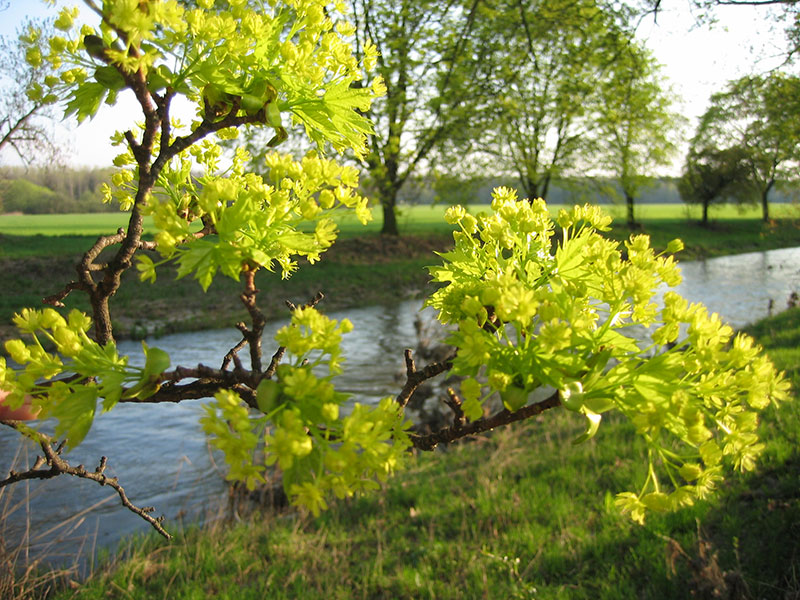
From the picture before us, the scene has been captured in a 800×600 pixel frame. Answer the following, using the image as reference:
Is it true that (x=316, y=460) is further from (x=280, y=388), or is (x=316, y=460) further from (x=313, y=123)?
(x=313, y=123)

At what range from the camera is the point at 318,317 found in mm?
Result: 772

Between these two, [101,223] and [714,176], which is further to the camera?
[714,176]

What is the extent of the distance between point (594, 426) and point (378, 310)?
45.1 ft

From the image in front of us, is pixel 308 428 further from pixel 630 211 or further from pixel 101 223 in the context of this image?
pixel 101 223

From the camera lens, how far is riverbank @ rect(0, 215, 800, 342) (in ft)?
39.7

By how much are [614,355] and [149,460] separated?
711 cm

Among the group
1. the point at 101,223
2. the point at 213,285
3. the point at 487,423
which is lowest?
the point at 213,285

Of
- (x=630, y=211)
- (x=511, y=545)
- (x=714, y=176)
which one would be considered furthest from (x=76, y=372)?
(x=714, y=176)

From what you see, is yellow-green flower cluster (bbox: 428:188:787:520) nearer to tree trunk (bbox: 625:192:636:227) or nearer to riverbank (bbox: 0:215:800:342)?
riverbank (bbox: 0:215:800:342)

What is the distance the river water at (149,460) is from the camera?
5.53 meters

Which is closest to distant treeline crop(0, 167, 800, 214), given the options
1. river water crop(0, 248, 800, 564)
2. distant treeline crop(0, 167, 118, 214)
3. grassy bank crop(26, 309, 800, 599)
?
distant treeline crop(0, 167, 118, 214)

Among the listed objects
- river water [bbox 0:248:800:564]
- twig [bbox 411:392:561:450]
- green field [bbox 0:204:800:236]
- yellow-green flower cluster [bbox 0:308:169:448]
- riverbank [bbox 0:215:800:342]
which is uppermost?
green field [bbox 0:204:800:236]

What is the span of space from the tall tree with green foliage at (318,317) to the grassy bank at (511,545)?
326 cm

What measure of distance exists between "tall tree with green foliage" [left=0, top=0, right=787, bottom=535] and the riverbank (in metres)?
10.7
